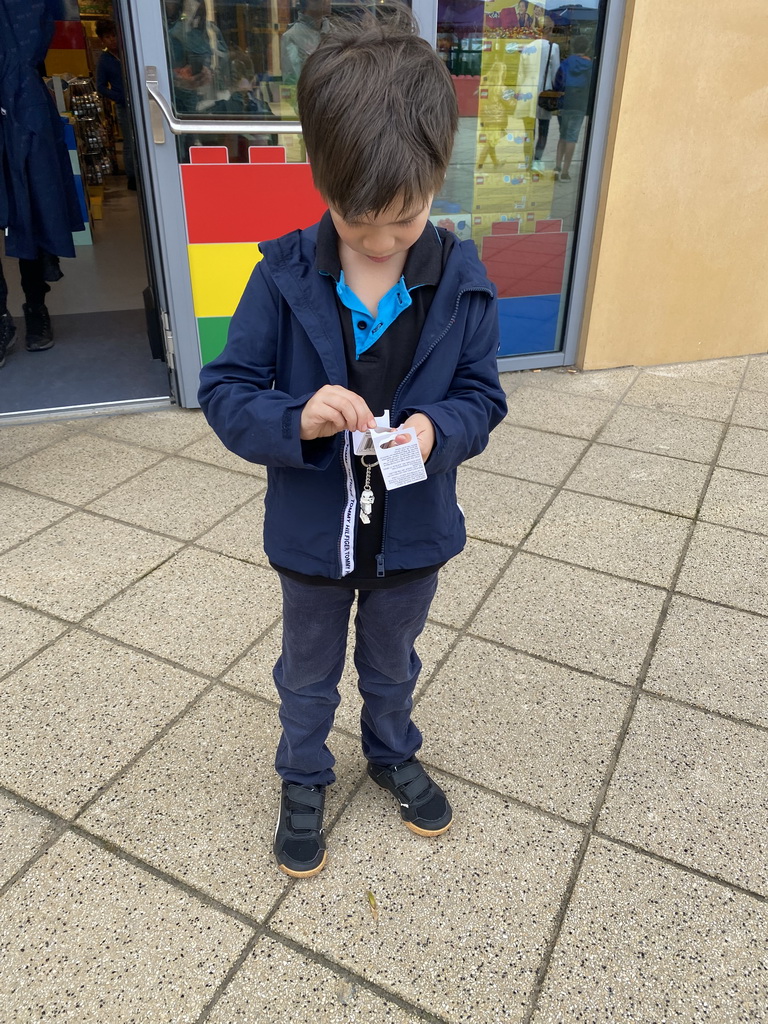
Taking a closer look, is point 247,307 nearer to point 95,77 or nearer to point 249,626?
point 249,626

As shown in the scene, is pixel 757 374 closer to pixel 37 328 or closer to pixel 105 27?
pixel 37 328

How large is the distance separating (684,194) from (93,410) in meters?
3.46

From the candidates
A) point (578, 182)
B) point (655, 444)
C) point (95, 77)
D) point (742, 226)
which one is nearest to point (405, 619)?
point (655, 444)

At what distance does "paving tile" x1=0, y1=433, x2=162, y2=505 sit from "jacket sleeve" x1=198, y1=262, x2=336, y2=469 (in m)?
2.09

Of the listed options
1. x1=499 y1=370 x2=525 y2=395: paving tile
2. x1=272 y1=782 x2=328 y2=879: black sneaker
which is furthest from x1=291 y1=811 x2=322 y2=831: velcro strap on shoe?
x1=499 y1=370 x2=525 y2=395: paving tile

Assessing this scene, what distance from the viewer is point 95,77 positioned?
948cm

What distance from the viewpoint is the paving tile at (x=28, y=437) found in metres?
3.64

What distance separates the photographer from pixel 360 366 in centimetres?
143

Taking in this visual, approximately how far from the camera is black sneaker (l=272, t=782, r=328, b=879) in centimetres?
177

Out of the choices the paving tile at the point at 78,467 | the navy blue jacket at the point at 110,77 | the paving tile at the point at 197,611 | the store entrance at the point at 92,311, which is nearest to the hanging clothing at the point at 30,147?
the store entrance at the point at 92,311

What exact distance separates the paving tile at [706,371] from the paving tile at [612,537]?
5.83 ft

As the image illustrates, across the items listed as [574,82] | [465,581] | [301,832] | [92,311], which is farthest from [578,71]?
[301,832]

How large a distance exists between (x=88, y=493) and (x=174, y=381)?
96 centimetres

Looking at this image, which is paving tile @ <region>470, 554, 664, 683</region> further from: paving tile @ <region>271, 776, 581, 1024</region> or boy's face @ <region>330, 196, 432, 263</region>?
boy's face @ <region>330, 196, 432, 263</region>
